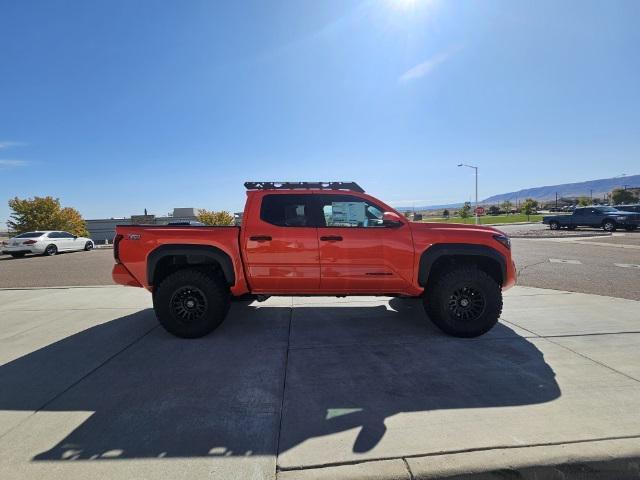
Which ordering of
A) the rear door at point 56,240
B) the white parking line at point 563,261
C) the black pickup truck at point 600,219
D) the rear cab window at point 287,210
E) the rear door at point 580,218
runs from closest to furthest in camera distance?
the rear cab window at point 287,210, the white parking line at point 563,261, the rear door at point 56,240, the black pickup truck at point 600,219, the rear door at point 580,218

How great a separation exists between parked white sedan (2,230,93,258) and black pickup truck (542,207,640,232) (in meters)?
33.5

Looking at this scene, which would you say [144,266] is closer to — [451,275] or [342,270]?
[342,270]

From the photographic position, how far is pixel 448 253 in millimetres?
4434

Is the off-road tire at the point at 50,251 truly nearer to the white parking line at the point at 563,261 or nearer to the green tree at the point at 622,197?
the white parking line at the point at 563,261

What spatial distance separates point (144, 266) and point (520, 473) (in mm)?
4477

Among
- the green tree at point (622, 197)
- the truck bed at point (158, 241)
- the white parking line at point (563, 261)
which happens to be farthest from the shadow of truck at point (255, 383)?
the green tree at point (622, 197)

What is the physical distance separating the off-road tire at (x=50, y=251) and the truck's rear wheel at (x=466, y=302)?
21289mm

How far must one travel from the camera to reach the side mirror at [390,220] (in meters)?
4.38

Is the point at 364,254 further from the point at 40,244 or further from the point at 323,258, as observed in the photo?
the point at 40,244

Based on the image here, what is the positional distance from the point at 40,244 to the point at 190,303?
61.1 ft

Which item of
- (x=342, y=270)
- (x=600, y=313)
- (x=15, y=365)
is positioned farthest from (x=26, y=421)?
(x=600, y=313)

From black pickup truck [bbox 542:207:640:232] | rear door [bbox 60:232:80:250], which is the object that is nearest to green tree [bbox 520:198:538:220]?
black pickup truck [bbox 542:207:640:232]

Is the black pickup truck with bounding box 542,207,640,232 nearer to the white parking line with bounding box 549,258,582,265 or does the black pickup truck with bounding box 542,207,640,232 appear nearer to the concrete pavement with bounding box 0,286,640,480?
the white parking line with bounding box 549,258,582,265

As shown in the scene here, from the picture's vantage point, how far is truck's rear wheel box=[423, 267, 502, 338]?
436 centimetres
